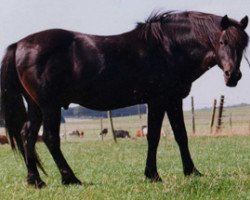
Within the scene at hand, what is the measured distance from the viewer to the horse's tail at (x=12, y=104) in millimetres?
7094

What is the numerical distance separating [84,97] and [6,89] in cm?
114

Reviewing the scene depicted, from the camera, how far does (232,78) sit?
6.26 m

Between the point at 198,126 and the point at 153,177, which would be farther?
the point at 198,126

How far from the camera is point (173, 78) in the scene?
6746 millimetres

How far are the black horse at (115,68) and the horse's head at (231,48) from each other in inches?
1.7

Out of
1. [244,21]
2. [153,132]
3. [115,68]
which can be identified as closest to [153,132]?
[153,132]

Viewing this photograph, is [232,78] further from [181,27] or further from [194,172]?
[194,172]

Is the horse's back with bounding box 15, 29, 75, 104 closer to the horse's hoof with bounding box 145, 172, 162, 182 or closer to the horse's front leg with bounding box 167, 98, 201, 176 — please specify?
the horse's front leg with bounding box 167, 98, 201, 176

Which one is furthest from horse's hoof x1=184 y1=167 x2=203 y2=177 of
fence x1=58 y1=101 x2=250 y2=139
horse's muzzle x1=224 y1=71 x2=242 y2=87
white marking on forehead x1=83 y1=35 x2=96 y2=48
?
fence x1=58 y1=101 x2=250 y2=139

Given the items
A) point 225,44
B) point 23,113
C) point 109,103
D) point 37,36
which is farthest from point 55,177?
point 225,44

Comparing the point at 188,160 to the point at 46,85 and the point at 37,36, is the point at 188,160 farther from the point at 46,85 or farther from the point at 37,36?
the point at 37,36

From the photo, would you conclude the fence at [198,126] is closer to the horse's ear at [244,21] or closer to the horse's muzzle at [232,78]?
the horse's ear at [244,21]

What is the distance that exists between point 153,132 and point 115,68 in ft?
3.25

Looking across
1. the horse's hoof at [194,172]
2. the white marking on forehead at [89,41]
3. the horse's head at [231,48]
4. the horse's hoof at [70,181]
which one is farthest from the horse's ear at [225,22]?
the horse's hoof at [70,181]
